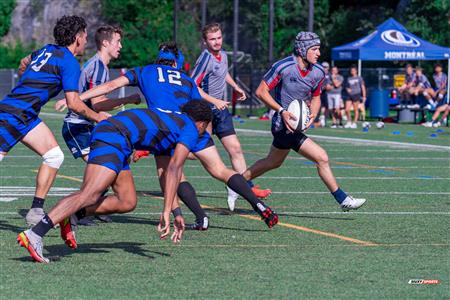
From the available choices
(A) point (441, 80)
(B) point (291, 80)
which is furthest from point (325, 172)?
(A) point (441, 80)

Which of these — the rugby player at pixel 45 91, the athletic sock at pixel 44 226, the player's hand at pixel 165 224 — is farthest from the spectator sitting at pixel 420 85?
the athletic sock at pixel 44 226

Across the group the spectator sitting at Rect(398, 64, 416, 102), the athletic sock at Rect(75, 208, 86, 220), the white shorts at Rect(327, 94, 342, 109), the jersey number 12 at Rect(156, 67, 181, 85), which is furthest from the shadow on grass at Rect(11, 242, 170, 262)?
the spectator sitting at Rect(398, 64, 416, 102)

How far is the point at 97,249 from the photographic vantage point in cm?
973

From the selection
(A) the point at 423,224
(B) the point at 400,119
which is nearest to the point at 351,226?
(A) the point at 423,224

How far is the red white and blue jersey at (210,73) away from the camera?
13633 mm

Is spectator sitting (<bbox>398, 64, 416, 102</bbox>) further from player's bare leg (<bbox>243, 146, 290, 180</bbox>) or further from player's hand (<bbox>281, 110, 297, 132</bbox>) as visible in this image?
player's hand (<bbox>281, 110, 297, 132</bbox>)

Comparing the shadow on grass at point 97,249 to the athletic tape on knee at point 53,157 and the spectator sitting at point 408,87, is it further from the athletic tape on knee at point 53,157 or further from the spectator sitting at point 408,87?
the spectator sitting at point 408,87

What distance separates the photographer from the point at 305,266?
29.1ft

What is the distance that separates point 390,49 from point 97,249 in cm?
2766

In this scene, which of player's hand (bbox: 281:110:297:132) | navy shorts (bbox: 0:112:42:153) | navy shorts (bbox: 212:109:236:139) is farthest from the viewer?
navy shorts (bbox: 212:109:236:139)

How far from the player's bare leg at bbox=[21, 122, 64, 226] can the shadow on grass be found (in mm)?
1121

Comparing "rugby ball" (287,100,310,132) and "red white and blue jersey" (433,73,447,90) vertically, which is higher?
"rugby ball" (287,100,310,132)

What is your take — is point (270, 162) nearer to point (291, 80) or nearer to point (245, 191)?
point (291, 80)

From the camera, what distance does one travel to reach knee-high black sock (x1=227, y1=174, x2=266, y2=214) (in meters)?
10.7
